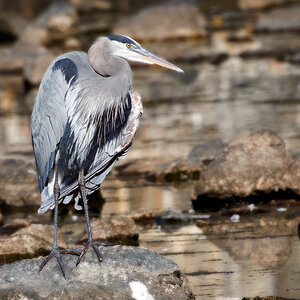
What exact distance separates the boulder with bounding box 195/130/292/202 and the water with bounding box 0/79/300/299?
0.42m

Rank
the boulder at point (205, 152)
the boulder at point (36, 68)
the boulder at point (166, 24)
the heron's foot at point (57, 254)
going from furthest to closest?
the boulder at point (166, 24) < the boulder at point (36, 68) < the boulder at point (205, 152) < the heron's foot at point (57, 254)

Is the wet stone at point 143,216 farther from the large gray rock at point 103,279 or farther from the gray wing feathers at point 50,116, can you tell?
the large gray rock at point 103,279

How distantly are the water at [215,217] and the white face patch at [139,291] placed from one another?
25.6 inches

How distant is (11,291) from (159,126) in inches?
376

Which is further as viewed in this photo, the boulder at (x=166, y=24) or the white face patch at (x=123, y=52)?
the boulder at (x=166, y=24)

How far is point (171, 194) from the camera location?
36.1ft

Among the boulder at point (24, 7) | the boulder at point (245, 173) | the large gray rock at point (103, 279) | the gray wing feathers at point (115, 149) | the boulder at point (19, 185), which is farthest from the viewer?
the boulder at point (24, 7)

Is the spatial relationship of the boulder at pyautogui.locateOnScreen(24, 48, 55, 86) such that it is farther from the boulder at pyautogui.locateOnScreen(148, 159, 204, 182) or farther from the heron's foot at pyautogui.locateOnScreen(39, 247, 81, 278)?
the heron's foot at pyautogui.locateOnScreen(39, 247, 81, 278)

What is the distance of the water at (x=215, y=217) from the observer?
758 cm

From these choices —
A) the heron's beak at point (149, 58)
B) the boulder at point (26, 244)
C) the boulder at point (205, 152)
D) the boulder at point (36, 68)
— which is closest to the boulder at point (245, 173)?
the boulder at point (205, 152)

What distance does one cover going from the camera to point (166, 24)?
29969 millimetres

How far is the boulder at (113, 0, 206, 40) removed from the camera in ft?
97.2

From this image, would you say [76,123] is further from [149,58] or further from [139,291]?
[139,291]

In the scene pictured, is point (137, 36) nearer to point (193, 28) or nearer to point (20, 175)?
point (193, 28)
